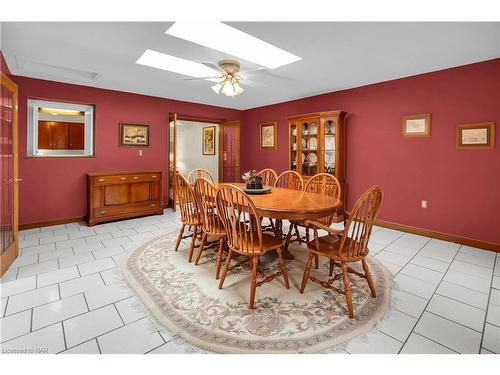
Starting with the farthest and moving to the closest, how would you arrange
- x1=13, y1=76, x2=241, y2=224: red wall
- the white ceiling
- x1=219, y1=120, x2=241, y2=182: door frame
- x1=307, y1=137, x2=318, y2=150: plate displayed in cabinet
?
x1=219, y1=120, x2=241, y2=182: door frame < x1=307, y1=137, x2=318, y2=150: plate displayed in cabinet < x1=13, y1=76, x2=241, y2=224: red wall < the white ceiling

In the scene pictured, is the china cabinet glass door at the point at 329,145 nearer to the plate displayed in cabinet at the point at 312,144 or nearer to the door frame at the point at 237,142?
the plate displayed in cabinet at the point at 312,144

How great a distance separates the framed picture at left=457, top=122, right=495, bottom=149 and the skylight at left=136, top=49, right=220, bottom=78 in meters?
3.35

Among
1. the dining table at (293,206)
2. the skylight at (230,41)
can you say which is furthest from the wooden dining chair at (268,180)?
the skylight at (230,41)

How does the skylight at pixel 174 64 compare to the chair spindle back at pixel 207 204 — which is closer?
the chair spindle back at pixel 207 204

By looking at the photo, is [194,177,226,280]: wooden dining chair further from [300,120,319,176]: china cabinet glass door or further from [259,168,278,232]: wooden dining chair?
[300,120,319,176]: china cabinet glass door

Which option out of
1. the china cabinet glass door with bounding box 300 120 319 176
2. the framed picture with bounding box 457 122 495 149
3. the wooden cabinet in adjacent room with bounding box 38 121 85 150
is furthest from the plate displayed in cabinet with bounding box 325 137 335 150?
the wooden cabinet in adjacent room with bounding box 38 121 85 150

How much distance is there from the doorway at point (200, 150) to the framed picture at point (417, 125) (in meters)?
3.50

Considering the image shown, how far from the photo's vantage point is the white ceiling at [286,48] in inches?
95.7

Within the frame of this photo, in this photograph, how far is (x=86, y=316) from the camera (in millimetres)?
1878

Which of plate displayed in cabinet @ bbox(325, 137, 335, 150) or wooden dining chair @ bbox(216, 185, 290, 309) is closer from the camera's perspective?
wooden dining chair @ bbox(216, 185, 290, 309)

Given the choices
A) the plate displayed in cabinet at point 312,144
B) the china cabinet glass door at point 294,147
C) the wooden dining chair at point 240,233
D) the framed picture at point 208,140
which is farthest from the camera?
the framed picture at point 208,140

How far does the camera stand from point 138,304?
2.06 meters

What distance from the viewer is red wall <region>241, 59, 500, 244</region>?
3.30m

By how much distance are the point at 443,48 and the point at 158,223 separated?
454 centimetres
